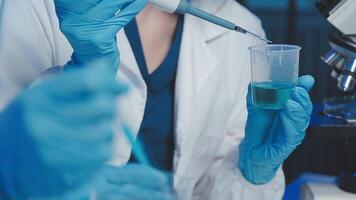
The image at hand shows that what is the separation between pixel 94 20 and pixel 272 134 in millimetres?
591

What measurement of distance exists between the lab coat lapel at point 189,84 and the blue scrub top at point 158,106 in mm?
30

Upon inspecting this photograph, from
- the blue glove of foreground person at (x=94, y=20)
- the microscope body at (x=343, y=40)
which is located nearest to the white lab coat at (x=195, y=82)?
the blue glove of foreground person at (x=94, y=20)

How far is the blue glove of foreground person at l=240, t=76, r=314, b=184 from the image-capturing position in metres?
1.27

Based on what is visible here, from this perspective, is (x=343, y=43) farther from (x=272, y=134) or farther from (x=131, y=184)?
(x=131, y=184)

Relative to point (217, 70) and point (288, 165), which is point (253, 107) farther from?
point (288, 165)

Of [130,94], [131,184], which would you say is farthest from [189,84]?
[131,184]

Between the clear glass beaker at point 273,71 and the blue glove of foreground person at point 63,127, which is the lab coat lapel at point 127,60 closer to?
the clear glass beaker at point 273,71

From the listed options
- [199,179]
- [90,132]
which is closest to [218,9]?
[199,179]

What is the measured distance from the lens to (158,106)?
161cm

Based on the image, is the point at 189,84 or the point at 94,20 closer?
the point at 94,20

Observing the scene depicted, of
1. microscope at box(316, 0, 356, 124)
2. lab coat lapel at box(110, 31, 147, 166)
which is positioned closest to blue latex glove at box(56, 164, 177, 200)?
lab coat lapel at box(110, 31, 147, 166)

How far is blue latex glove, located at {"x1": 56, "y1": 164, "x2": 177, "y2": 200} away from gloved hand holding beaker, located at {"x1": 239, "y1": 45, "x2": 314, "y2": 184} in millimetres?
358

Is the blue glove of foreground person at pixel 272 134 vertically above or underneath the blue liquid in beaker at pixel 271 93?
underneath

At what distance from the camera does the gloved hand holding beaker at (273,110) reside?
121 centimetres
